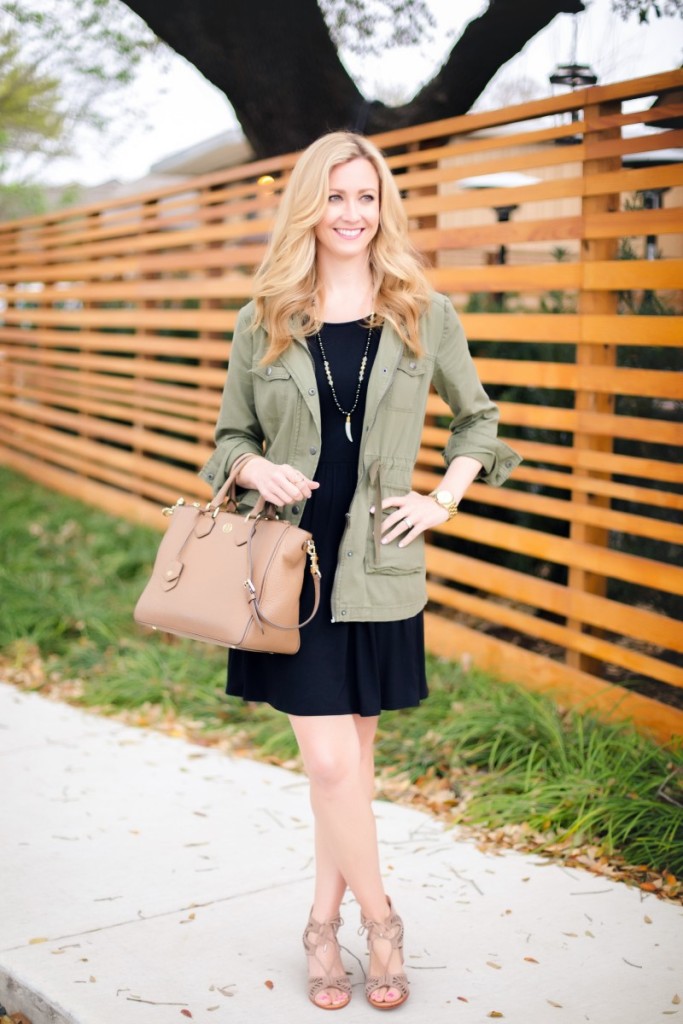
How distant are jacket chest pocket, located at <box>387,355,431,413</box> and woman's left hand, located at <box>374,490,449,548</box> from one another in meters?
0.22

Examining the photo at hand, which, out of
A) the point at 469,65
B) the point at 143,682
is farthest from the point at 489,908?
the point at 469,65

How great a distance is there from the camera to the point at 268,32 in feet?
22.9

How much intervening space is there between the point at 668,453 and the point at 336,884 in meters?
2.48

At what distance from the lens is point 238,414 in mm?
3170

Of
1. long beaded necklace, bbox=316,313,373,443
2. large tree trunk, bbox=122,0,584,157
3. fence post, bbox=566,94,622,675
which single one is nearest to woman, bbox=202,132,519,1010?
long beaded necklace, bbox=316,313,373,443

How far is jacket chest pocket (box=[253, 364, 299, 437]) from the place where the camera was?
3016 millimetres

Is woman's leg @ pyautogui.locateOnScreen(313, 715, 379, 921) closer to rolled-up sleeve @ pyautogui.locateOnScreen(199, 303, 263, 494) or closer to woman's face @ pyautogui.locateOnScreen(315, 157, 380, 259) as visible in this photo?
rolled-up sleeve @ pyautogui.locateOnScreen(199, 303, 263, 494)

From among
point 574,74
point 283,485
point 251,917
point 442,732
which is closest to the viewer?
point 283,485

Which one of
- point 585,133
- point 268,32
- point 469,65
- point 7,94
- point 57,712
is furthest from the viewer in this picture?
point 7,94

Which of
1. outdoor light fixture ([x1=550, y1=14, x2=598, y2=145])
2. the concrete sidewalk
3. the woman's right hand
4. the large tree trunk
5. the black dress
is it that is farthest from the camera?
the large tree trunk

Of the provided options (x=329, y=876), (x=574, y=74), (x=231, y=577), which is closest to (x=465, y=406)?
(x=231, y=577)

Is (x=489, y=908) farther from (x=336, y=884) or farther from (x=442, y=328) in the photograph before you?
(x=442, y=328)

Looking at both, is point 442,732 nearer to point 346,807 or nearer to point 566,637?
point 566,637

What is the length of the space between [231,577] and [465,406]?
0.76m
